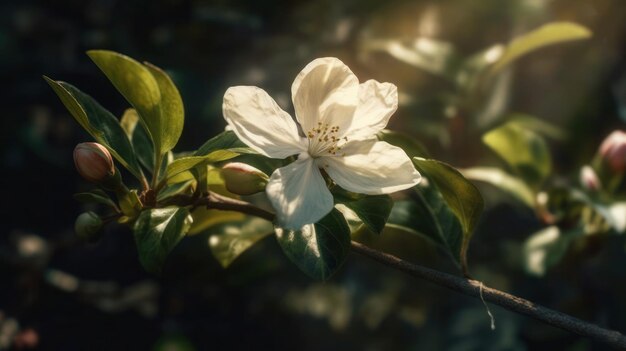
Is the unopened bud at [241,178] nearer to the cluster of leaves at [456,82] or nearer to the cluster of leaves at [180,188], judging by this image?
the cluster of leaves at [180,188]

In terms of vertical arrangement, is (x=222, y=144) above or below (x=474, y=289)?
above

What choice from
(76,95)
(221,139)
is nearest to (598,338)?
(221,139)

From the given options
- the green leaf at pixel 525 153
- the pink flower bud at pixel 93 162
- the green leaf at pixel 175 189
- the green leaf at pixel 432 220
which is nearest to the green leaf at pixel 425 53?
the green leaf at pixel 525 153

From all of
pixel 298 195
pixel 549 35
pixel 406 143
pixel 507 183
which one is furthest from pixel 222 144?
pixel 549 35

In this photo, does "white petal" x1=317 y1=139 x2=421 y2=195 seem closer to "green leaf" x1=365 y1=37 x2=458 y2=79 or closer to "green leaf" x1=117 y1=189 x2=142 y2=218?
"green leaf" x1=117 y1=189 x2=142 y2=218

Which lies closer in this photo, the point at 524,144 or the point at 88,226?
the point at 88,226

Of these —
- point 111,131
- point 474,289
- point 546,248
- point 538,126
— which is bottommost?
point 546,248

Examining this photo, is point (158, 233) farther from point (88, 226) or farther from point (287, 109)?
point (287, 109)

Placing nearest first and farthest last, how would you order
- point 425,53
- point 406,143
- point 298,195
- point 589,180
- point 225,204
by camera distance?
point 298,195
point 225,204
point 406,143
point 589,180
point 425,53
